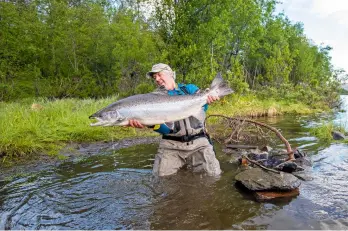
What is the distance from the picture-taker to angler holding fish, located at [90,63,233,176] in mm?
4391

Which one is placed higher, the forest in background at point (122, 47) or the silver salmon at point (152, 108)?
the forest in background at point (122, 47)

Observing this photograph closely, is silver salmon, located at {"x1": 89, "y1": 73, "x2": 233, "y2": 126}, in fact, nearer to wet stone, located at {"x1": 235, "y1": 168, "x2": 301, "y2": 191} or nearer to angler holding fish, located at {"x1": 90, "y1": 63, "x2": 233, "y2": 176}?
angler holding fish, located at {"x1": 90, "y1": 63, "x2": 233, "y2": 176}

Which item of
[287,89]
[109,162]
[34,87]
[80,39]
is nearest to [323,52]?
[287,89]

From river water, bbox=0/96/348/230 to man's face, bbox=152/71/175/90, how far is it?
1758 millimetres

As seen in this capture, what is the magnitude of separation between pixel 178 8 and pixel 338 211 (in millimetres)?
15202

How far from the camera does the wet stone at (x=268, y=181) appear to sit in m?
4.80

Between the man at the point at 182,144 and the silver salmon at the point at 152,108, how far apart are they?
2.57ft

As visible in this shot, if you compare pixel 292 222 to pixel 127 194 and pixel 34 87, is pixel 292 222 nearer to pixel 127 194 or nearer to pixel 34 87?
pixel 127 194

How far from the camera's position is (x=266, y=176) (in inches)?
199

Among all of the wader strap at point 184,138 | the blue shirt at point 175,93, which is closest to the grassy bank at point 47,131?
the wader strap at point 184,138

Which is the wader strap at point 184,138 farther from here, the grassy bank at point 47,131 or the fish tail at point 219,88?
the grassy bank at point 47,131

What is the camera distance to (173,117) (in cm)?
452

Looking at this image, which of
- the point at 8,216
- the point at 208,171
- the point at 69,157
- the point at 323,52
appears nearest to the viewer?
the point at 8,216

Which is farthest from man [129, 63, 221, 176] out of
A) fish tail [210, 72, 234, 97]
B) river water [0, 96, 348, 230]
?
fish tail [210, 72, 234, 97]
